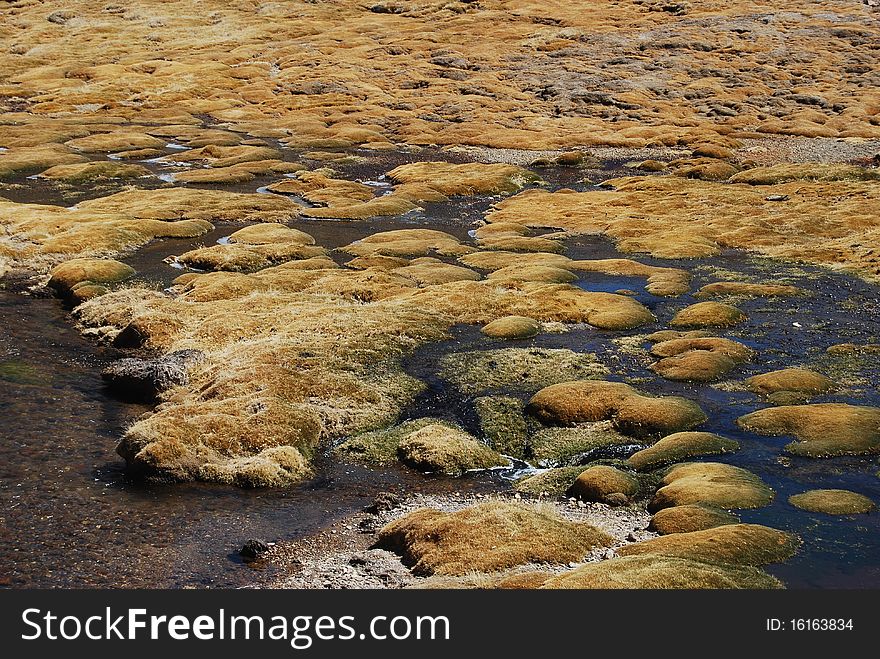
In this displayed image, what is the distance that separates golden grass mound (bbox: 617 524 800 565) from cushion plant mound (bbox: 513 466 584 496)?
14.9 ft

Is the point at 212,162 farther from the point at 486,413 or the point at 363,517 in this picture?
the point at 363,517

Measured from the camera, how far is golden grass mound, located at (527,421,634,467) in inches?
1341

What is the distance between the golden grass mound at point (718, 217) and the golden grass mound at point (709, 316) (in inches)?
560

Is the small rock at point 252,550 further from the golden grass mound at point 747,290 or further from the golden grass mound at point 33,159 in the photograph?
the golden grass mound at point 33,159

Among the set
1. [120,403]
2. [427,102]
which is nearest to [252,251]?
[120,403]

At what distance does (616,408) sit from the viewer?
36938mm

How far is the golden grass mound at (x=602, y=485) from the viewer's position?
30.6 m

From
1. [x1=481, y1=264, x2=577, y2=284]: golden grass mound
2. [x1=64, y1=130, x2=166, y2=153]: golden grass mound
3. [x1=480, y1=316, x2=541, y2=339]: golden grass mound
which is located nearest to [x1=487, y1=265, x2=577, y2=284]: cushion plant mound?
[x1=481, y1=264, x2=577, y2=284]: golden grass mound

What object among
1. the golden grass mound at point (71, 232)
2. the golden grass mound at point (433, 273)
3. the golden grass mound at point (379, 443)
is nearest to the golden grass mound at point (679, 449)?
the golden grass mound at point (379, 443)

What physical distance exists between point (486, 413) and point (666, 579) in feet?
49.7

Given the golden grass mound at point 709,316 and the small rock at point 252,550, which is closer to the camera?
the small rock at point 252,550

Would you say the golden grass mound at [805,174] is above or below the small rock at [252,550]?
below

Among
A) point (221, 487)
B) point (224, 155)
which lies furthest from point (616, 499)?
point (224, 155)

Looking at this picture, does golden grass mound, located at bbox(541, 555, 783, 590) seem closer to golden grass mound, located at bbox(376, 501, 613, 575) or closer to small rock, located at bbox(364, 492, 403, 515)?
golden grass mound, located at bbox(376, 501, 613, 575)
